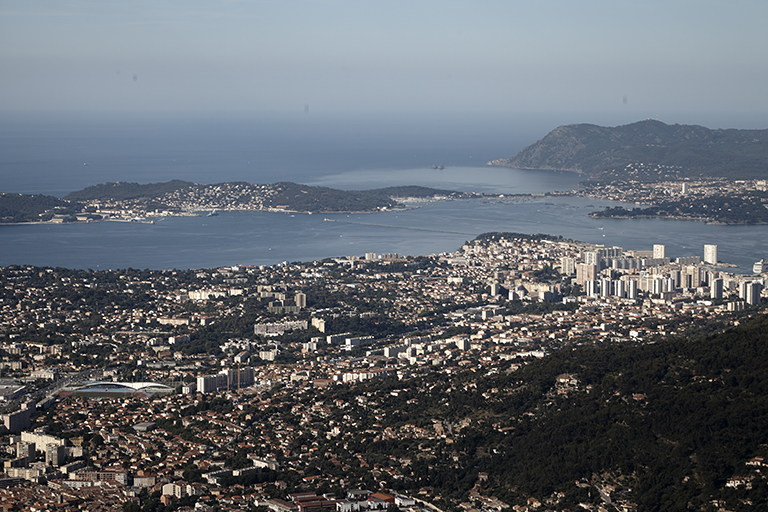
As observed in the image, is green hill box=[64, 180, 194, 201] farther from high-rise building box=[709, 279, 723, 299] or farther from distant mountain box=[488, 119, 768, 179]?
high-rise building box=[709, 279, 723, 299]

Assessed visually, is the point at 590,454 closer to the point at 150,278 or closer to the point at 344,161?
the point at 150,278

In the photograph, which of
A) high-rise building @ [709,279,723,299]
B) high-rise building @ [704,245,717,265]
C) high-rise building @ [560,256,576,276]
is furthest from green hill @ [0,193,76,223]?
high-rise building @ [709,279,723,299]

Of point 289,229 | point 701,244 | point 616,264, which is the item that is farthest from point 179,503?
point 289,229

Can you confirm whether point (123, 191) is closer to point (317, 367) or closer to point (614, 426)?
point (317, 367)

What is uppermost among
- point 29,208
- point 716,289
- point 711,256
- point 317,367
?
point 29,208

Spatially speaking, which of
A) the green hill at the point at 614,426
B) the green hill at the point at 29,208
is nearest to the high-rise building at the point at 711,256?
the green hill at the point at 614,426

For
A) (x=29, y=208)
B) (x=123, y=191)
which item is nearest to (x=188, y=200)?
(x=123, y=191)

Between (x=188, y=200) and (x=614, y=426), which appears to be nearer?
(x=614, y=426)
